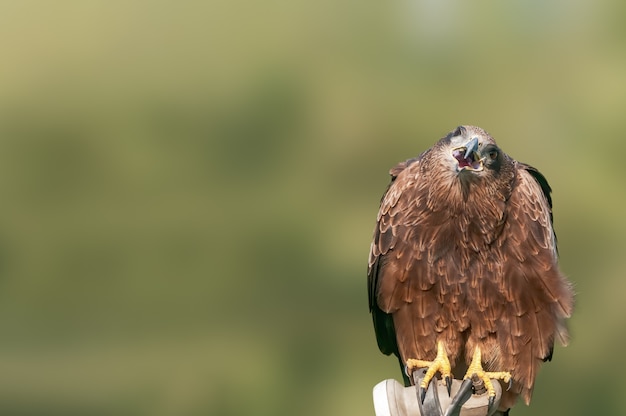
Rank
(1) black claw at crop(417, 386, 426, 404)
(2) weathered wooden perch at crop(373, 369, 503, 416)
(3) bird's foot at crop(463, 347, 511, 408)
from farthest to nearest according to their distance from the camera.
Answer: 1. (3) bird's foot at crop(463, 347, 511, 408)
2. (1) black claw at crop(417, 386, 426, 404)
3. (2) weathered wooden perch at crop(373, 369, 503, 416)

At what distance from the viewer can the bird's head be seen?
175 cm

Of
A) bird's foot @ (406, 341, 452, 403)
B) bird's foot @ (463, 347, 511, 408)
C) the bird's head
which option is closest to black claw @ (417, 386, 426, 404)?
bird's foot @ (406, 341, 452, 403)

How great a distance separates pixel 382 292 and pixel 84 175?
183cm

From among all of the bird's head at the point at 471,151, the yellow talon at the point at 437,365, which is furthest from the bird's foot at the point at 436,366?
the bird's head at the point at 471,151

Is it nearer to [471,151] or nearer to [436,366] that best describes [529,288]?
[436,366]

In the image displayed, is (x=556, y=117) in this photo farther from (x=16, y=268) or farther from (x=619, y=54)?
(x=16, y=268)

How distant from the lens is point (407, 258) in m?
1.96

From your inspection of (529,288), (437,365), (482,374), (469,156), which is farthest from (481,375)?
(469,156)

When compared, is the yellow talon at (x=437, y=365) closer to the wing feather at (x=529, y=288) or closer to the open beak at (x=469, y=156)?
the wing feather at (x=529, y=288)

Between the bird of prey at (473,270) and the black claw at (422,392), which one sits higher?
the bird of prey at (473,270)

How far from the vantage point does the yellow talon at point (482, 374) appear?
1899 mm

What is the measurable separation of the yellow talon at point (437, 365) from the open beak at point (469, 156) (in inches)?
20.1

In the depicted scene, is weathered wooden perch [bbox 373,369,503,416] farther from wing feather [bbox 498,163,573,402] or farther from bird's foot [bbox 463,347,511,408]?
wing feather [bbox 498,163,573,402]

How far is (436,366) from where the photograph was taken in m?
1.95
